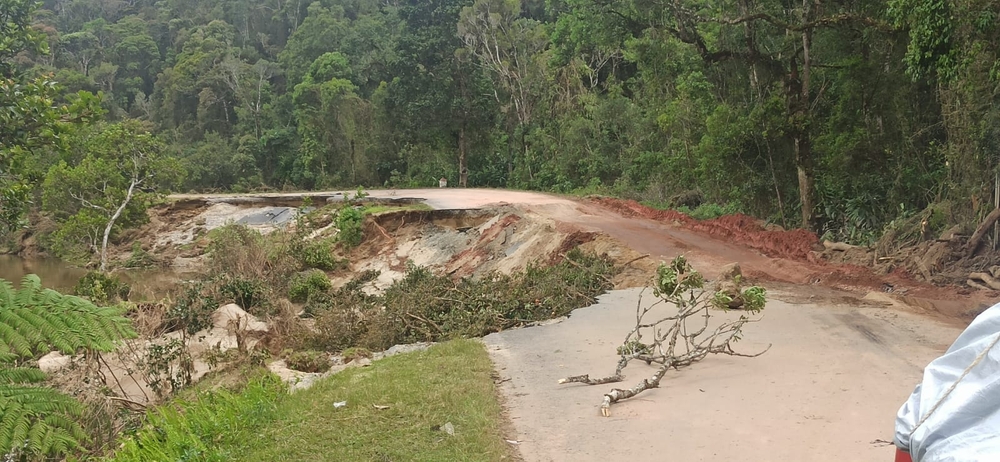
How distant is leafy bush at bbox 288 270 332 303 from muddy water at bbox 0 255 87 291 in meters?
10.5

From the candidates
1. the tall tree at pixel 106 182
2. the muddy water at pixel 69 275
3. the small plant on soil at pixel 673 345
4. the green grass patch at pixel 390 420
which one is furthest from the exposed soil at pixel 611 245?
the green grass patch at pixel 390 420

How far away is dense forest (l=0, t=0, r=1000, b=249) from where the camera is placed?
11516mm

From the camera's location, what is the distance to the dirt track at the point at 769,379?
204 inches

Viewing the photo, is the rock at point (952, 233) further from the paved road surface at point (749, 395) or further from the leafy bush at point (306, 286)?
the leafy bush at point (306, 286)

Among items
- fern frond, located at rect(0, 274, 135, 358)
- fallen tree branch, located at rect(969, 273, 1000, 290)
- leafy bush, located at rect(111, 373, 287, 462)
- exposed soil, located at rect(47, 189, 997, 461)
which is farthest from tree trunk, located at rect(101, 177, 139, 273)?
fallen tree branch, located at rect(969, 273, 1000, 290)

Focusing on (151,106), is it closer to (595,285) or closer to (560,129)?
(560,129)

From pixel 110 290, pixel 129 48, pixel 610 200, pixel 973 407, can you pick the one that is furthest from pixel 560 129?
pixel 129 48

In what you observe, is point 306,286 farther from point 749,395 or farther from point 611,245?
point 749,395

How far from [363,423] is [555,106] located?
30.7 metres

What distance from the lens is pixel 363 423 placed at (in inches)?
232

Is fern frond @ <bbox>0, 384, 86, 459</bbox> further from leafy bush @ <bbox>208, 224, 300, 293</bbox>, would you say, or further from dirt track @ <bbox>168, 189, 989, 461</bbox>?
leafy bush @ <bbox>208, 224, 300, 293</bbox>

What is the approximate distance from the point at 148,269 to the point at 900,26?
26.4 m

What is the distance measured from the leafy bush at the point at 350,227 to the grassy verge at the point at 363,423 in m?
16.0

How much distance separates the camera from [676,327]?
25.2 ft
